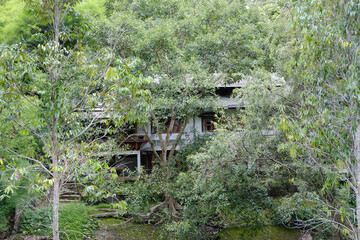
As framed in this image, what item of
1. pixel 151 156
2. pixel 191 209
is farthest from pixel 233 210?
pixel 151 156

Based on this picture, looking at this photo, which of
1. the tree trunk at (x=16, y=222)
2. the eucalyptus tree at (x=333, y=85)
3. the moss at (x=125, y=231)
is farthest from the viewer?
the moss at (x=125, y=231)

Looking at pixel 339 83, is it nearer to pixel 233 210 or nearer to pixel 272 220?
pixel 233 210

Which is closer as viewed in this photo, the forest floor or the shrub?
the shrub

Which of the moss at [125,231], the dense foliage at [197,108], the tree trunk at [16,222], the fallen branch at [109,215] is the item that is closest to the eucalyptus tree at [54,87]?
the dense foliage at [197,108]

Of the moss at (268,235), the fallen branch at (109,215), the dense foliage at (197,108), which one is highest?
the dense foliage at (197,108)

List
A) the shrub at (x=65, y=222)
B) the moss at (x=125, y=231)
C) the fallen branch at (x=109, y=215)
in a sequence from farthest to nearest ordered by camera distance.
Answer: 1. the fallen branch at (x=109, y=215)
2. the moss at (x=125, y=231)
3. the shrub at (x=65, y=222)

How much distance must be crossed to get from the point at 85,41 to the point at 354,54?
11243 millimetres

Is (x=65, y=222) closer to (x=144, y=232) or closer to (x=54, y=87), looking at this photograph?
(x=144, y=232)

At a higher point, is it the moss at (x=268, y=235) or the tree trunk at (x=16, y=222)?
the tree trunk at (x=16, y=222)

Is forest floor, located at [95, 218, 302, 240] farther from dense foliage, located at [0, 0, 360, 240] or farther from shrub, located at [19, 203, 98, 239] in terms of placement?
shrub, located at [19, 203, 98, 239]

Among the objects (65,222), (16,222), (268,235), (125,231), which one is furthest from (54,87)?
(268,235)

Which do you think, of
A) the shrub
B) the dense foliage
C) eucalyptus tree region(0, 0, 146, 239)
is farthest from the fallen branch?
eucalyptus tree region(0, 0, 146, 239)

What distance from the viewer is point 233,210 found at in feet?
36.6

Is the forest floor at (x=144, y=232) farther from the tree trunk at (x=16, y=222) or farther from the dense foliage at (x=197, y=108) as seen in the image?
the tree trunk at (x=16, y=222)
